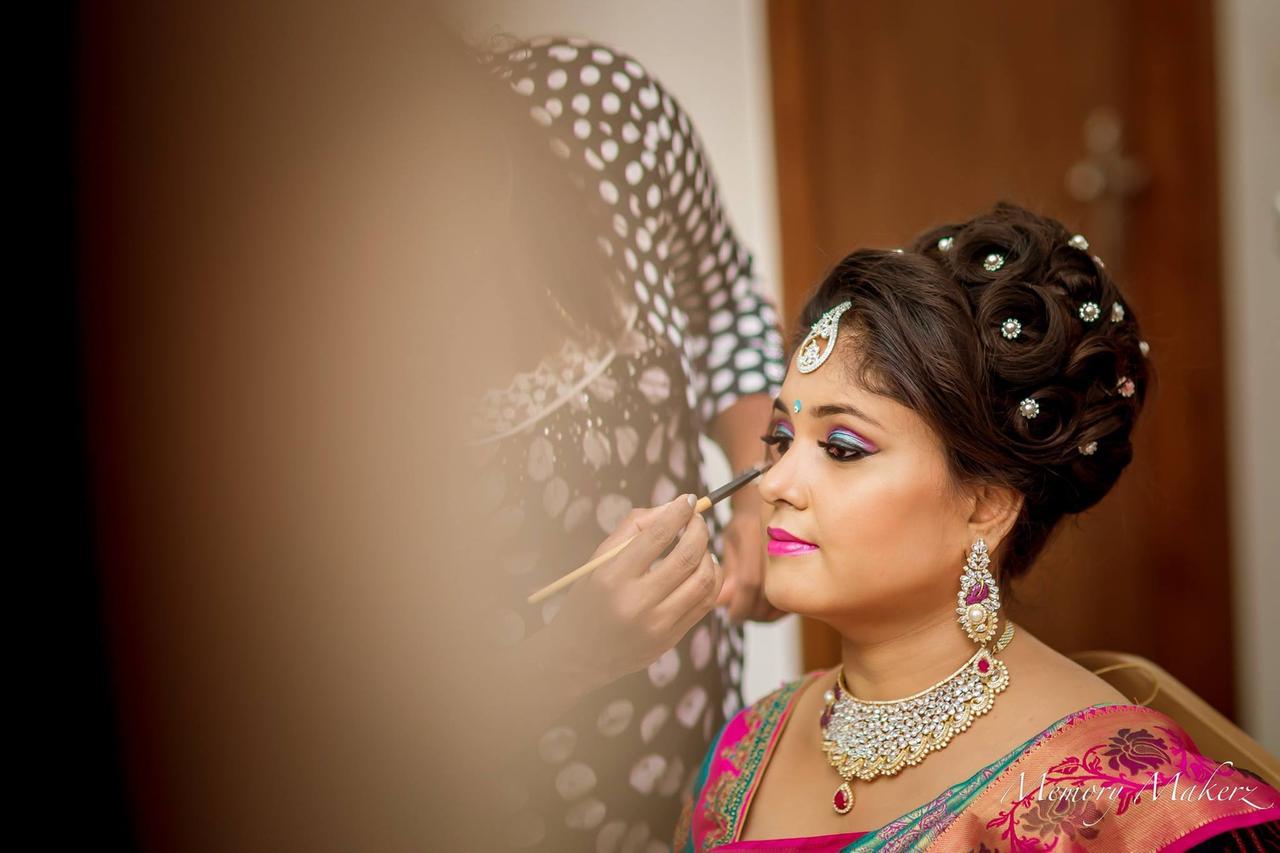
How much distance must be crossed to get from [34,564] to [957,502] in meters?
0.73

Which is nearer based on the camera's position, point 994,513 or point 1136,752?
point 1136,752

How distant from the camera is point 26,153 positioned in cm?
50

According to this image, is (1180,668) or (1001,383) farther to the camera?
(1180,668)

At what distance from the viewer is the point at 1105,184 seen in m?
2.26

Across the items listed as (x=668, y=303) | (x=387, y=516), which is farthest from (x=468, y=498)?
(x=668, y=303)

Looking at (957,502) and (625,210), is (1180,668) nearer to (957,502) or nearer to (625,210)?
(957,502)

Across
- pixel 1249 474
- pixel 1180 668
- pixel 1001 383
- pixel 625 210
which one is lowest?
pixel 1180 668

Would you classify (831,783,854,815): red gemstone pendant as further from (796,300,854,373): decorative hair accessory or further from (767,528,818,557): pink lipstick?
(796,300,854,373): decorative hair accessory

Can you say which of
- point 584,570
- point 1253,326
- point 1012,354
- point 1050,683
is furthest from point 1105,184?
Result: point 584,570

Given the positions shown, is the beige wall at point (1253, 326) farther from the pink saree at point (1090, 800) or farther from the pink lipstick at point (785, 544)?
the pink lipstick at point (785, 544)

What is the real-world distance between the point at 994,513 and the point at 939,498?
0.07m

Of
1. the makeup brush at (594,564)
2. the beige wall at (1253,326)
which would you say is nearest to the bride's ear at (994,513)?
the makeup brush at (594,564)

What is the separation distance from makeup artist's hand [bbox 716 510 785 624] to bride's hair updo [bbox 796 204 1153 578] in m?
0.26

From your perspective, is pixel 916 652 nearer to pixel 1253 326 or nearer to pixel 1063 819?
pixel 1063 819
